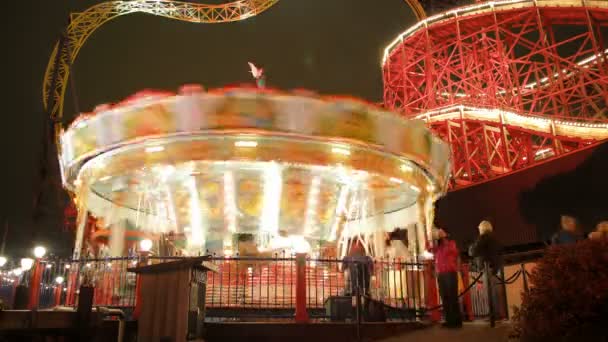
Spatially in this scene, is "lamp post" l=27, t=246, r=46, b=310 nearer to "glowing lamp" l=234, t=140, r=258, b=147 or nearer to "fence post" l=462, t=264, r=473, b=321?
"glowing lamp" l=234, t=140, r=258, b=147

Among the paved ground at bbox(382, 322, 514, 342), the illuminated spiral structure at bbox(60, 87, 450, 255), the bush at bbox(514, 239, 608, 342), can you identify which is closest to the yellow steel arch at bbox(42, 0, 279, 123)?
the illuminated spiral structure at bbox(60, 87, 450, 255)

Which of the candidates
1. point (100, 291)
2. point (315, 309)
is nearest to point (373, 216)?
point (315, 309)

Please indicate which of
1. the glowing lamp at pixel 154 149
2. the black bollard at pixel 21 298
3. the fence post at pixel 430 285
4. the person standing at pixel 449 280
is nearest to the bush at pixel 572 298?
the person standing at pixel 449 280

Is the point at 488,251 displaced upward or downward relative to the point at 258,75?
downward

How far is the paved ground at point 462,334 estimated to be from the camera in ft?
24.5

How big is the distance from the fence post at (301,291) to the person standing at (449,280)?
7.65ft

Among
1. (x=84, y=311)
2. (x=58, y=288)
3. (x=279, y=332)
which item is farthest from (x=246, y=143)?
(x=58, y=288)

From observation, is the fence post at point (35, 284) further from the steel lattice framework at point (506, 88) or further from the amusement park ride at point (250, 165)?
the steel lattice framework at point (506, 88)

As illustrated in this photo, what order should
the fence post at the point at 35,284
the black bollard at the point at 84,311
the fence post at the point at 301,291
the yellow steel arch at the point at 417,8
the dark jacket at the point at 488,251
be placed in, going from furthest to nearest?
the yellow steel arch at the point at 417,8 → the fence post at the point at 35,284 → the dark jacket at the point at 488,251 → the fence post at the point at 301,291 → the black bollard at the point at 84,311

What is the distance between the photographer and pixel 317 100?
9.85 metres

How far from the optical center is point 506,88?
1189 inches

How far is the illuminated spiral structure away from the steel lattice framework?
14.0m

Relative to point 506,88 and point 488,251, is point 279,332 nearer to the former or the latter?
point 488,251

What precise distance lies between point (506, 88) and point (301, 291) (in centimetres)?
2581
